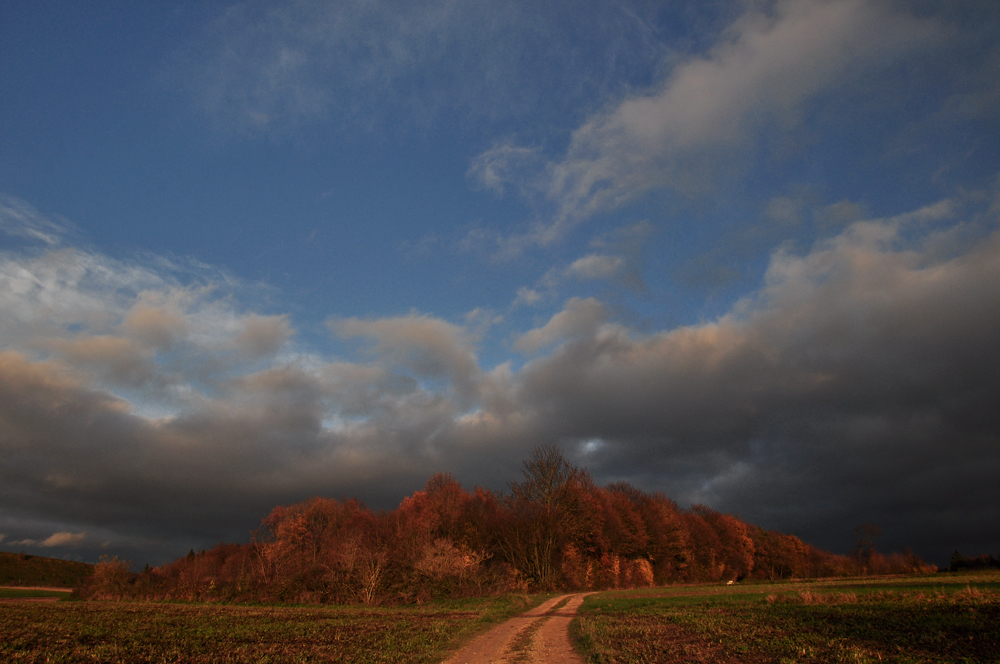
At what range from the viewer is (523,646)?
53.9 ft

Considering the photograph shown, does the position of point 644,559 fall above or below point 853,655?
below

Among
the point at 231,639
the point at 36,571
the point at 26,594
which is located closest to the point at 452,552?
the point at 231,639

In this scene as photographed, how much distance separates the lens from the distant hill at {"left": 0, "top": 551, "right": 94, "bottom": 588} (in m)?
103

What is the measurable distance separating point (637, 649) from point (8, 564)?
150510mm

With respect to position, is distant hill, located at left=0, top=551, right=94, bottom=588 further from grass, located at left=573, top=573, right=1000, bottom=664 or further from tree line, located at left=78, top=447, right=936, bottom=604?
grass, located at left=573, top=573, right=1000, bottom=664

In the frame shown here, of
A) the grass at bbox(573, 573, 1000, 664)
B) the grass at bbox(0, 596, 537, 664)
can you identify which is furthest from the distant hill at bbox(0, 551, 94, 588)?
the grass at bbox(573, 573, 1000, 664)

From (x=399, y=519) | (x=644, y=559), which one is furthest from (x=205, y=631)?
(x=644, y=559)

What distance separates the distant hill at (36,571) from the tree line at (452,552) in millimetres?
53765

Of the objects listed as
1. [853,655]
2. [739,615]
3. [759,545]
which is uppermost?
[853,655]

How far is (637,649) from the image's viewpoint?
1475 centimetres

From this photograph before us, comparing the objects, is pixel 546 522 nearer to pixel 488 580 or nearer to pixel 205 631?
pixel 488 580

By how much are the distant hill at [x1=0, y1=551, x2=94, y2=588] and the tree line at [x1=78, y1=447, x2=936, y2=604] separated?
53.8m

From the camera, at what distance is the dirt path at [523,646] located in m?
14.0

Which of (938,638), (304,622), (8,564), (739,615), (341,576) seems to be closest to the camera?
(938,638)
